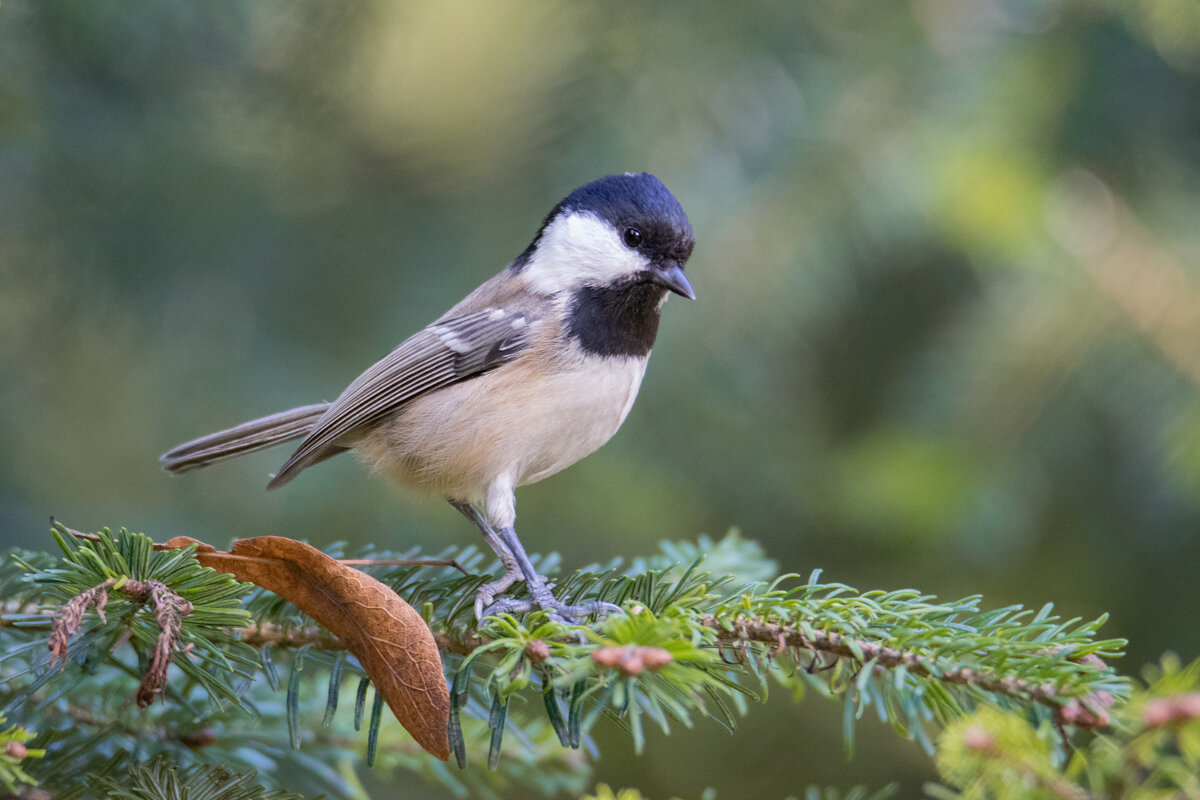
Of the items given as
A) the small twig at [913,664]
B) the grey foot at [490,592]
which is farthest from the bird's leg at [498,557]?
the small twig at [913,664]

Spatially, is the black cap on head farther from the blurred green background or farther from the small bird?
the blurred green background

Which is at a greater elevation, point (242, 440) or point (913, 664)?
point (242, 440)

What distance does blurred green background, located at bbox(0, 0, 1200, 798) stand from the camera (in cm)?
240

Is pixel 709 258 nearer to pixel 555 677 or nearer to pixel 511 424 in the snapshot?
pixel 511 424

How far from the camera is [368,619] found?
4.02ft

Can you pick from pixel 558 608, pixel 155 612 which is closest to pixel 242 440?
pixel 558 608

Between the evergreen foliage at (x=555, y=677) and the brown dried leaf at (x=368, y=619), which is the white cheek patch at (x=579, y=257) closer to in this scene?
the evergreen foliage at (x=555, y=677)

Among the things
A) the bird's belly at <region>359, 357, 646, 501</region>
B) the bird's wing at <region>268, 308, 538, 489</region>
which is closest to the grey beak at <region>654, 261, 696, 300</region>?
the bird's belly at <region>359, 357, 646, 501</region>

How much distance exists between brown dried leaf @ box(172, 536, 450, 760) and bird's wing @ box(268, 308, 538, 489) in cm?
90

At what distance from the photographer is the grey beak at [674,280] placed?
2.04m

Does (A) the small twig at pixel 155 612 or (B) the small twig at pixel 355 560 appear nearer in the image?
(A) the small twig at pixel 155 612

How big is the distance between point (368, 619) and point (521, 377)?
894 mm

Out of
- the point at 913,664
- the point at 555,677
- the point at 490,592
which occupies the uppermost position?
the point at 490,592

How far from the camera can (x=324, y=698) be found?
1.66m
